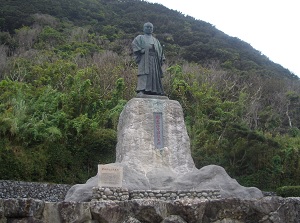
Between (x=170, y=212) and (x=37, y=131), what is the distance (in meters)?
10.4

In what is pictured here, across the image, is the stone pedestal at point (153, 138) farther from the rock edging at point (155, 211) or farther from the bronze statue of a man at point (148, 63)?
the rock edging at point (155, 211)

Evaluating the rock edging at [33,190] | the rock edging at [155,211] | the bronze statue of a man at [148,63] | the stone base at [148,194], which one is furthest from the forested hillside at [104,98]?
the rock edging at [155,211]

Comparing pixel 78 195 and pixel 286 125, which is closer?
pixel 78 195

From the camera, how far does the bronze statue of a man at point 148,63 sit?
1265cm

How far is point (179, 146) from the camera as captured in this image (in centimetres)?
1198

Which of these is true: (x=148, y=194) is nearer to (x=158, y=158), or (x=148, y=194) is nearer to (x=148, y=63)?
(x=158, y=158)

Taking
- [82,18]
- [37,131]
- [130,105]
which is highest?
[82,18]

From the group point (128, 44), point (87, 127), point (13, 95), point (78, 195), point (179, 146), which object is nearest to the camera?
point (78, 195)

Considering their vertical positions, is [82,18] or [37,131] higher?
[82,18]

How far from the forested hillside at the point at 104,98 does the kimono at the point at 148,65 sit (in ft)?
14.2

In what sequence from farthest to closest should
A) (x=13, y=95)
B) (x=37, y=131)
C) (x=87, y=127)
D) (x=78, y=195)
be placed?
(x=13, y=95) < (x=87, y=127) < (x=37, y=131) < (x=78, y=195)

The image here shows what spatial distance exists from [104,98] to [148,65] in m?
9.59

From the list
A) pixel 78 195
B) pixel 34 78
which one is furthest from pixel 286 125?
pixel 78 195

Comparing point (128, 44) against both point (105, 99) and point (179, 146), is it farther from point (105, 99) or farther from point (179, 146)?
point (179, 146)
